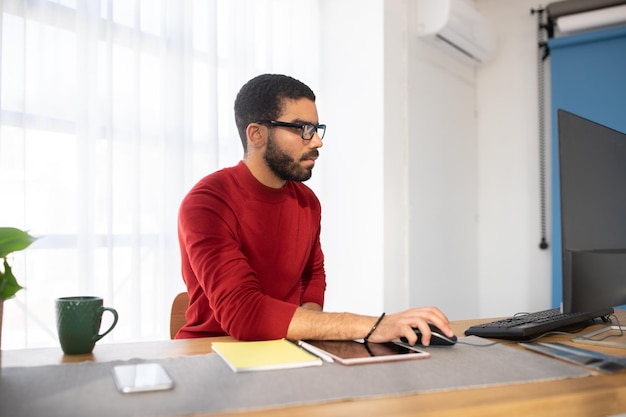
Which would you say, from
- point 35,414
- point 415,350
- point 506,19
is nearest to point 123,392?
point 35,414

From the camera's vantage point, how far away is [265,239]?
1.67 metres

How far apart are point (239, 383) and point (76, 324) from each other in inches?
16.4

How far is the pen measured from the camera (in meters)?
1.03

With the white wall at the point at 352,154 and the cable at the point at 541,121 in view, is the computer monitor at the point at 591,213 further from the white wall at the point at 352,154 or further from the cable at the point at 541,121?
the cable at the point at 541,121

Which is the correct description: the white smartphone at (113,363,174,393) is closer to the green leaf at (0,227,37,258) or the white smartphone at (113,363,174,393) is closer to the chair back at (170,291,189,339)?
the green leaf at (0,227,37,258)

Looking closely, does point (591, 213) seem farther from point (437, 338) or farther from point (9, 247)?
point (9, 247)

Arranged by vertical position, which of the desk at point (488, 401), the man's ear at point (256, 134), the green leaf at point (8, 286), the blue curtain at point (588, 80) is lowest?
the desk at point (488, 401)

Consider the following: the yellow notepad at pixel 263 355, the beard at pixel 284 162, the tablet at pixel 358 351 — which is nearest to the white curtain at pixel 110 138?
the beard at pixel 284 162

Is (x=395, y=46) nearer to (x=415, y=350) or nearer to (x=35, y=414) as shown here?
(x=415, y=350)

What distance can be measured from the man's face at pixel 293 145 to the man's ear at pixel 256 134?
0.03 m

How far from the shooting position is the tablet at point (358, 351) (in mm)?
1020

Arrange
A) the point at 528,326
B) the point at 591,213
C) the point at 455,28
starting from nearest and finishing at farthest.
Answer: the point at 591,213 → the point at 528,326 → the point at 455,28

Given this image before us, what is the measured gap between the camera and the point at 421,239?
3.43 m

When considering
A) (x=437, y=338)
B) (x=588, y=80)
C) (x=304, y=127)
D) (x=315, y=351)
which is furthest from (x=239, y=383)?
(x=588, y=80)
